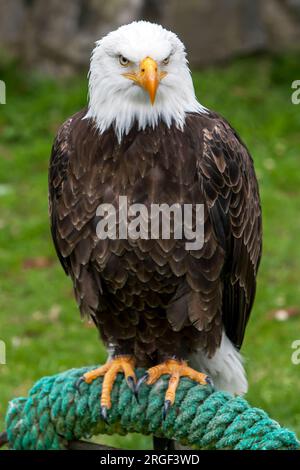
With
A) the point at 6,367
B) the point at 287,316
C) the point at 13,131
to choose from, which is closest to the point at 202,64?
the point at 13,131

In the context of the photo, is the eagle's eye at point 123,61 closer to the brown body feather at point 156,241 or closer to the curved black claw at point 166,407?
the brown body feather at point 156,241

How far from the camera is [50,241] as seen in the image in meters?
7.35

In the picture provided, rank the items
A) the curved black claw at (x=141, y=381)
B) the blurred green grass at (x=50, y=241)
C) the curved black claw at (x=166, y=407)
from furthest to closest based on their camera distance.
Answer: the blurred green grass at (x=50, y=241) → the curved black claw at (x=141, y=381) → the curved black claw at (x=166, y=407)

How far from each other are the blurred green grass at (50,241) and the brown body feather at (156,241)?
52.9 inches

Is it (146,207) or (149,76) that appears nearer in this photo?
(149,76)

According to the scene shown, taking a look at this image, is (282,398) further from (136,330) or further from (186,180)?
(186,180)

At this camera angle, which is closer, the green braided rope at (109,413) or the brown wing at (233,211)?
the green braided rope at (109,413)

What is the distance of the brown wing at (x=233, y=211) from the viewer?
3514mm

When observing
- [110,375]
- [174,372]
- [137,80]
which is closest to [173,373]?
[174,372]

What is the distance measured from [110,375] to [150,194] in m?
0.72

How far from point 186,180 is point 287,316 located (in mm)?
3000

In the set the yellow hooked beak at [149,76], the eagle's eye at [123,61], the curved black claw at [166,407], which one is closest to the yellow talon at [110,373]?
the curved black claw at [166,407]

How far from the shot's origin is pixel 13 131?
886 centimetres

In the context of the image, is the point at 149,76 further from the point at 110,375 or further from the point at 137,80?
the point at 110,375
